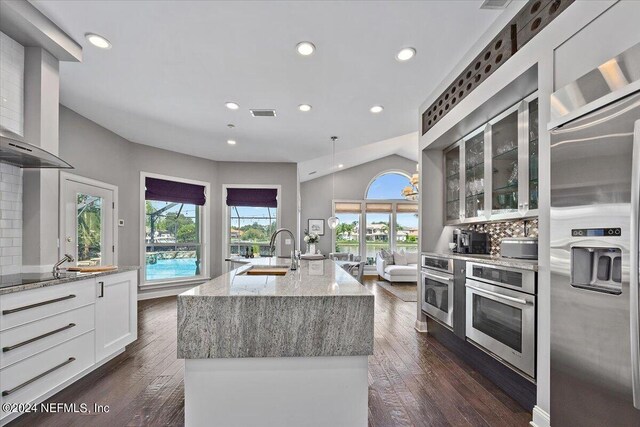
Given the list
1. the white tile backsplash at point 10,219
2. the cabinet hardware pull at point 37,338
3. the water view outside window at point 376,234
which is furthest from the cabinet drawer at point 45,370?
the water view outside window at point 376,234

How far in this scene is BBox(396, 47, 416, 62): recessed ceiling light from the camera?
102 inches

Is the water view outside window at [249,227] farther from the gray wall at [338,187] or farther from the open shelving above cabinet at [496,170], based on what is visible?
the open shelving above cabinet at [496,170]

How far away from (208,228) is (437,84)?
491 cm

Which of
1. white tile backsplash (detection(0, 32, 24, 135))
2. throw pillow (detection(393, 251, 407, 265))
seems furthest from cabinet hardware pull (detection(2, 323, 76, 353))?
throw pillow (detection(393, 251, 407, 265))

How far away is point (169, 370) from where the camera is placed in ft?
8.71

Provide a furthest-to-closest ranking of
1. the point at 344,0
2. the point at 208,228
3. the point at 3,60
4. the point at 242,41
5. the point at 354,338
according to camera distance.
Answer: the point at 208,228, the point at 242,41, the point at 3,60, the point at 344,0, the point at 354,338

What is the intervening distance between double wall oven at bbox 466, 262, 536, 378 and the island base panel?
120 centimetres

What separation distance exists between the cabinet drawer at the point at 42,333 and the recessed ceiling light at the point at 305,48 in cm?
277

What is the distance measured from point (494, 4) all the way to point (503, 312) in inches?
86.4

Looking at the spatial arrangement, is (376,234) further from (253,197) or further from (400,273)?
(253,197)

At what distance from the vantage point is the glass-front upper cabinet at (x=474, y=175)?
3092 mm

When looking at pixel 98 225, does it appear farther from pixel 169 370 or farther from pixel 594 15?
pixel 594 15

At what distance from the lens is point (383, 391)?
2.33 m

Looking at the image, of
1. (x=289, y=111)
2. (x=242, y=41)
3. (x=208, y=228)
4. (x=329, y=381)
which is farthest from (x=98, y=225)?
(x=329, y=381)
